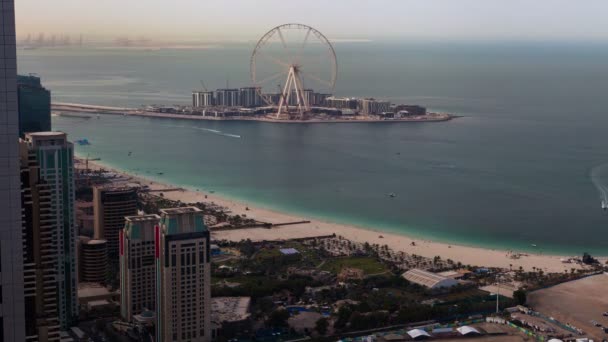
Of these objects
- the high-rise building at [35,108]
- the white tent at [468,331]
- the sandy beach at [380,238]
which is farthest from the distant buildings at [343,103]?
the white tent at [468,331]

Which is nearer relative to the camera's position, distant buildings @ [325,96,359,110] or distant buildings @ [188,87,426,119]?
distant buildings @ [188,87,426,119]

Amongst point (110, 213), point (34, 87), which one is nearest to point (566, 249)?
point (110, 213)

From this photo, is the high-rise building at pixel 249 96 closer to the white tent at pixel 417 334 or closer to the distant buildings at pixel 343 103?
the distant buildings at pixel 343 103

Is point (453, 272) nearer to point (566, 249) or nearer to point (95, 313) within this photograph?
point (566, 249)

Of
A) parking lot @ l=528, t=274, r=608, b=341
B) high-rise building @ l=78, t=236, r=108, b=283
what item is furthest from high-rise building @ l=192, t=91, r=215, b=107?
parking lot @ l=528, t=274, r=608, b=341

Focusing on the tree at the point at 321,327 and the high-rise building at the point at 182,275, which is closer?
the high-rise building at the point at 182,275

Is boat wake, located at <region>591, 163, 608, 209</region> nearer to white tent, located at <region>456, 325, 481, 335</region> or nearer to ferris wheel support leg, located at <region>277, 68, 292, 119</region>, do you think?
white tent, located at <region>456, 325, 481, 335</region>

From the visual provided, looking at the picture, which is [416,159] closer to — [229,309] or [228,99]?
[228,99]
